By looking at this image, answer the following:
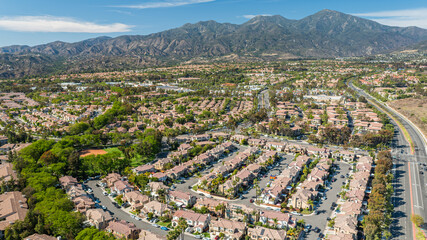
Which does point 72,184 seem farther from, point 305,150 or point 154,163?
point 305,150

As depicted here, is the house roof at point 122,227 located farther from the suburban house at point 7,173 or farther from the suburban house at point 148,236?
the suburban house at point 7,173

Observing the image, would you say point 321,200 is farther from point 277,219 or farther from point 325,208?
point 277,219

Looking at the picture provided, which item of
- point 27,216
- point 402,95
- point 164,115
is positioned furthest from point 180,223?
point 402,95

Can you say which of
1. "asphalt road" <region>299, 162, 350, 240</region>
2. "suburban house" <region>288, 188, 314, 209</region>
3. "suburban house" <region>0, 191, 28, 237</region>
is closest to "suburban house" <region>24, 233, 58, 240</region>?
"suburban house" <region>0, 191, 28, 237</region>

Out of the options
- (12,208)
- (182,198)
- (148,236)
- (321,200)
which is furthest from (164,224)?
(321,200)

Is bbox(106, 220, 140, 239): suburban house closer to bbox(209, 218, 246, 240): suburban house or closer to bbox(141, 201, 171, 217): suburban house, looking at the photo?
bbox(141, 201, 171, 217): suburban house

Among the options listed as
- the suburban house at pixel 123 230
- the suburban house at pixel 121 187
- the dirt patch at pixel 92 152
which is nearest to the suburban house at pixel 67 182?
the suburban house at pixel 121 187
